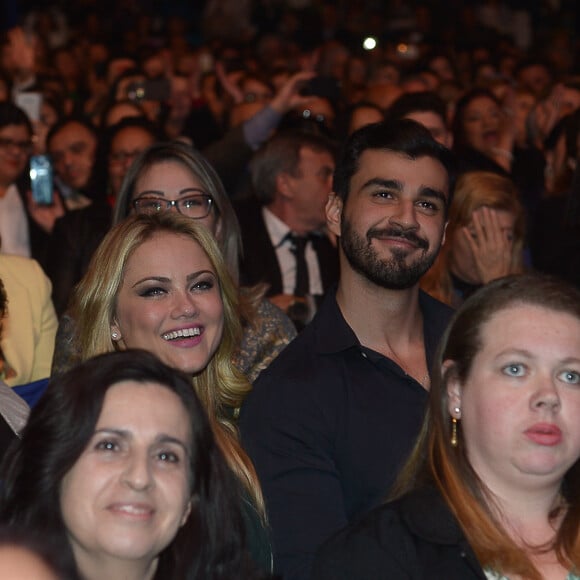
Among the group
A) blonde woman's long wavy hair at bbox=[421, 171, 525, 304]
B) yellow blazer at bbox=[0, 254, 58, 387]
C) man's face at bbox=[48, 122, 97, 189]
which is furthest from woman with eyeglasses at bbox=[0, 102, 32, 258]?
blonde woman's long wavy hair at bbox=[421, 171, 525, 304]

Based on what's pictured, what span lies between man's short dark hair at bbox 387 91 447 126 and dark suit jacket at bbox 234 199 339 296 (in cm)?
73

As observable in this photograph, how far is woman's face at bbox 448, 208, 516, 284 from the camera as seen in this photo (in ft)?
16.9

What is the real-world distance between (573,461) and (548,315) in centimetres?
30

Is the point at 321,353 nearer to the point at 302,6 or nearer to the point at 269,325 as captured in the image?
the point at 269,325

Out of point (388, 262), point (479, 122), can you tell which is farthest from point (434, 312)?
point (479, 122)

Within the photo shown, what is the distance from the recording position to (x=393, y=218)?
375 centimetres

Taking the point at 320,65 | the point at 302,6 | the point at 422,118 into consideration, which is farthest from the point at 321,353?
the point at 302,6

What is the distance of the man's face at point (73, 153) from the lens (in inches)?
283

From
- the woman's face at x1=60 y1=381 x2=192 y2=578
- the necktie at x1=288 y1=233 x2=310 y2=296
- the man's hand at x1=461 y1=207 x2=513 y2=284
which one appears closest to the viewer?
the woman's face at x1=60 y1=381 x2=192 y2=578

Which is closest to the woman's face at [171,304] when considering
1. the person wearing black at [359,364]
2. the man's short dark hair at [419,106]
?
the person wearing black at [359,364]

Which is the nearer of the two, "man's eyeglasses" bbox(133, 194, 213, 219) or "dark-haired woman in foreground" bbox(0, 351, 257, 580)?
"dark-haired woman in foreground" bbox(0, 351, 257, 580)

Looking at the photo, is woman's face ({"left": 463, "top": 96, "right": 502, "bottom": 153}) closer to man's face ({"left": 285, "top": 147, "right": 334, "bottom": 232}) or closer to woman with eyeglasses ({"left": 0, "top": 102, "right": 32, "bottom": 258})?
man's face ({"left": 285, "top": 147, "right": 334, "bottom": 232})

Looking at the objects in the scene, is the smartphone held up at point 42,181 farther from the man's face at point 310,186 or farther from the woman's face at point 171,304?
the woman's face at point 171,304

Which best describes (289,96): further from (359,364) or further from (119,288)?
(359,364)
